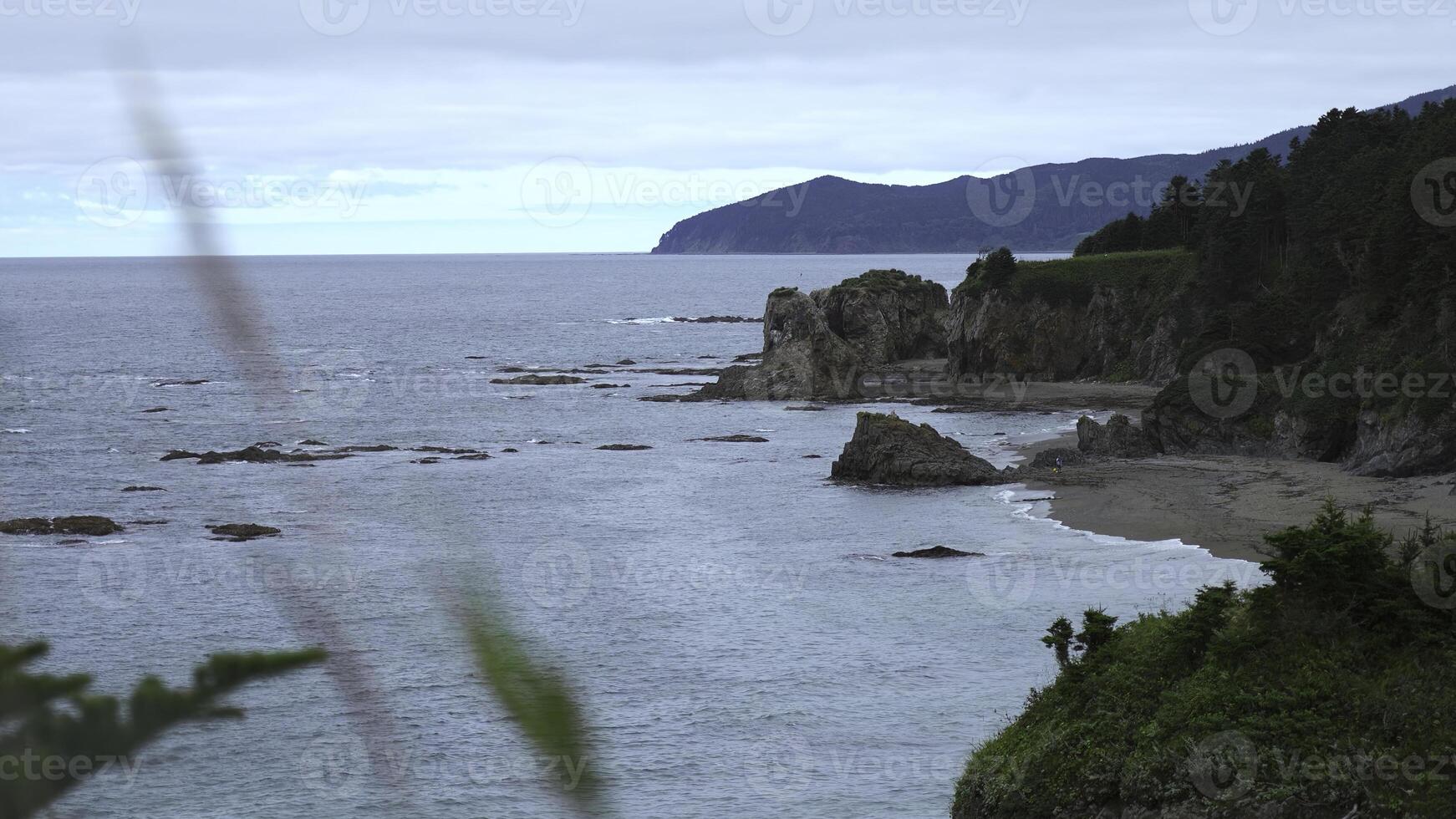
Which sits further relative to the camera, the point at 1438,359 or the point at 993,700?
the point at 1438,359

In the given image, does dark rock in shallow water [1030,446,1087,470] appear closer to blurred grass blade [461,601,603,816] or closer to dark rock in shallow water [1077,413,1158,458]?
dark rock in shallow water [1077,413,1158,458]

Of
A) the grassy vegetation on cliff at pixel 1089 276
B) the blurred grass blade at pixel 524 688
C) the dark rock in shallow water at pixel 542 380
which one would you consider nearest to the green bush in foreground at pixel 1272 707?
the blurred grass blade at pixel 524 688

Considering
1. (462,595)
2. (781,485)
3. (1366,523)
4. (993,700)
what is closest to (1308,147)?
(781,485)

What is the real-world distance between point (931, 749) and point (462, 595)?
34908 millimetres

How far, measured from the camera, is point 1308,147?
116625mm

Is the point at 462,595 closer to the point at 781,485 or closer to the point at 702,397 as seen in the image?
the point at 781,485

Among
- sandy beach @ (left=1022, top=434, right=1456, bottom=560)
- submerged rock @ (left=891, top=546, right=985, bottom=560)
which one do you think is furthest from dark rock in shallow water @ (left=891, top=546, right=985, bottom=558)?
sandy beach @ (left=1022, top=434, right=1456, bottom=560)

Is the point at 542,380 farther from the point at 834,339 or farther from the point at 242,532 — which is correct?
the point at 242,532

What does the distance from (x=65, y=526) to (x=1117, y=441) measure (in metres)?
58.2

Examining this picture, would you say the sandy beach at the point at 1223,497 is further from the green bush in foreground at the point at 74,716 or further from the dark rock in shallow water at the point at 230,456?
the green bush in foreground at the point at 74,716

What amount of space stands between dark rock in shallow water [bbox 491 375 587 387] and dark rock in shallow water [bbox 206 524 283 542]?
74725mm

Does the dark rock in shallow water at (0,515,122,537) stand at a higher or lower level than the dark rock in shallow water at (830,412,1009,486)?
lower

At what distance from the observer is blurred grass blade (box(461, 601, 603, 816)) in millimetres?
2225

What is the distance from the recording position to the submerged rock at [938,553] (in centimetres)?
5844
